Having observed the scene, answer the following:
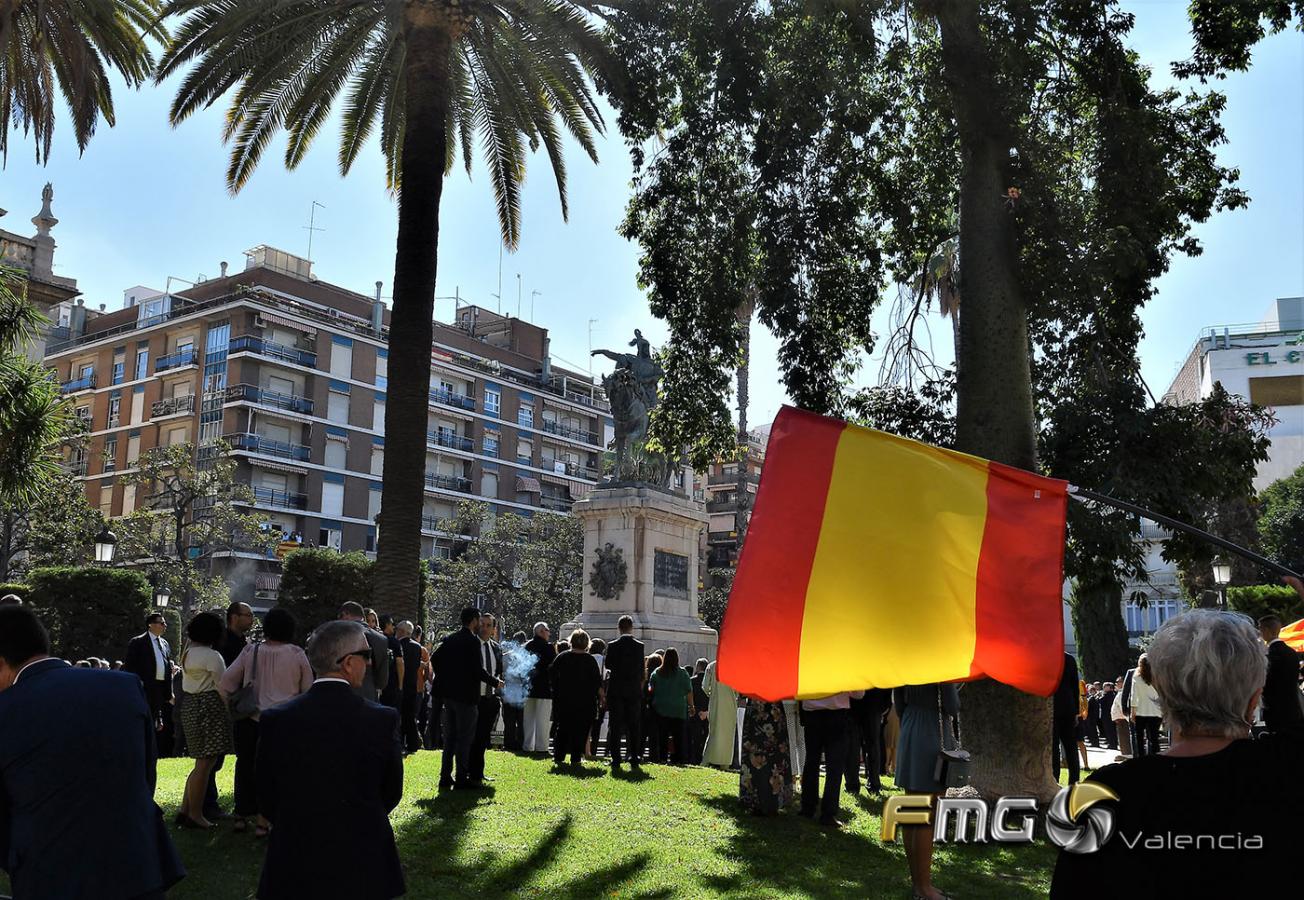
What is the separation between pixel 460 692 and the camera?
1168 centimetres

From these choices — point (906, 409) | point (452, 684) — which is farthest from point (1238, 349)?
point (452, 684)

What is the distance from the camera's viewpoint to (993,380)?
1138cm

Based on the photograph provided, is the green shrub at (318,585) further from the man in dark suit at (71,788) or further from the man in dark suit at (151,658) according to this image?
the man in dark suit at (71,788)

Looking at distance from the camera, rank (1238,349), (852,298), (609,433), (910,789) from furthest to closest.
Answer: (609,433), (1238,349), (852,298), (910,789)

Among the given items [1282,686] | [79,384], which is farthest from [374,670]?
[79,384]

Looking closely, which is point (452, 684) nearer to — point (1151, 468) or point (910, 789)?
point (910, 789)

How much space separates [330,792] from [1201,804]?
305cm

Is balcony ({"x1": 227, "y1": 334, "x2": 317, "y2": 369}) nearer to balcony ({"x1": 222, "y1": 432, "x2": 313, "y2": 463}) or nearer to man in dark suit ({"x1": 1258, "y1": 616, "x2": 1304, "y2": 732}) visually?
balcony ({"x1": 222, "y1": 432, "x2": 313, "y2": 463})

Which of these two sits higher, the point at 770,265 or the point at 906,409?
A: the point at 770,265

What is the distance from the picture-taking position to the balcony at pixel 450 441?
246ft

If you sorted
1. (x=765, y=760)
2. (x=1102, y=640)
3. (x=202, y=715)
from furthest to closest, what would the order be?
(x=1102, y=640) < (x=765, y=760) < (x=202, y=715)

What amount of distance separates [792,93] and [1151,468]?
17.9 feet

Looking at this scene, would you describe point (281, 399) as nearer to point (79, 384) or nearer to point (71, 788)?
point (79, 384)

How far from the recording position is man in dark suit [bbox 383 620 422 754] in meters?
13.8
